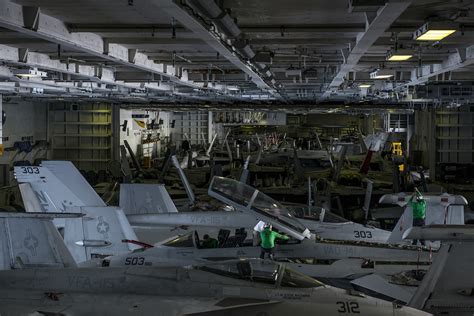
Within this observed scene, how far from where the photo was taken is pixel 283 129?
4391 centimetres

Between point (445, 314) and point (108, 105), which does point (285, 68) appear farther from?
point (108, 105)

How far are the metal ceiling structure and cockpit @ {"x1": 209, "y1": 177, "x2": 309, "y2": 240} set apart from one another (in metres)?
2.19

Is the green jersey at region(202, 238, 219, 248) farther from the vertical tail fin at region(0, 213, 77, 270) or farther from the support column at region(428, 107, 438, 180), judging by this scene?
the support column at region(428, 107, 438, 180)

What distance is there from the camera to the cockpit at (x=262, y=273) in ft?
21.5

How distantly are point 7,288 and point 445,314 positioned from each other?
210 inches

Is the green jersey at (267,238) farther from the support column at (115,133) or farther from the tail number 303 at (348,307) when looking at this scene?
the support column at (115,133)

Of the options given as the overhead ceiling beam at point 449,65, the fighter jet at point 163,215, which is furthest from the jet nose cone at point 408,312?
the overhead ceiling beam at point 449,65

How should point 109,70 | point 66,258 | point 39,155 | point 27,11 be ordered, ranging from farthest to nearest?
1. point 39,155
2. point 109,70
3. point 66,258
4. point 27,11

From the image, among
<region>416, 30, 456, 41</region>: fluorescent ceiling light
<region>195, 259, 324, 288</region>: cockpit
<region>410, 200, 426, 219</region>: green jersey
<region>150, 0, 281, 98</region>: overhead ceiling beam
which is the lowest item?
<region>195, 259, 324, 288</region>: cockpit

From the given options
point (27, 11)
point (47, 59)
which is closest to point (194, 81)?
point (47, 59)

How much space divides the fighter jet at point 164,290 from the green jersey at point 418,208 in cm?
534

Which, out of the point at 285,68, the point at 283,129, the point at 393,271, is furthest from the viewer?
the point at 283,129

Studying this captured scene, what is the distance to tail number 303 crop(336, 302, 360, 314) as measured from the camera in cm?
609

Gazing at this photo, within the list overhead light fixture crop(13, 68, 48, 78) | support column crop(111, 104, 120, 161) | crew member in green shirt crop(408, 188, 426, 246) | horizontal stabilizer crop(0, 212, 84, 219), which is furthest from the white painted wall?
horizontal stabilizer crop(0, 212, 84, 219)
